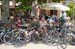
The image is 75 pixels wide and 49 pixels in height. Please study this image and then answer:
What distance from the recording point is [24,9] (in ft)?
38.1

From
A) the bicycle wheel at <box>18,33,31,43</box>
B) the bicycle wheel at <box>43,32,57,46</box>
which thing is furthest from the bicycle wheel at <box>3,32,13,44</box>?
the bicycle wheel at <box>43,32,57,46</box>

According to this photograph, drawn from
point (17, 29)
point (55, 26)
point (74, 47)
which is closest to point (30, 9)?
point (55, 26)

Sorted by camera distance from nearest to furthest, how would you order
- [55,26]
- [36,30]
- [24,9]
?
[36,30]
[55,26]
[24,9]

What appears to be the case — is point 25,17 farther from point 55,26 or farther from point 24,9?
point 55,26

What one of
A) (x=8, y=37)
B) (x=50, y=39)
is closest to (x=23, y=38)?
(x=8, y=37)

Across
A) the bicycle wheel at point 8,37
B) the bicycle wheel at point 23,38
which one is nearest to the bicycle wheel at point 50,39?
the bicycle wheel at point 23,38

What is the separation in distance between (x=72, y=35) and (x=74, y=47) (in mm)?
659

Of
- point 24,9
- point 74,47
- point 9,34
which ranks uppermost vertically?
point 24,9

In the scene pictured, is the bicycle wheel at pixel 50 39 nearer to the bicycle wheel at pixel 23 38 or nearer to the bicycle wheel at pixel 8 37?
the bicycle wheel at pixel 23 38

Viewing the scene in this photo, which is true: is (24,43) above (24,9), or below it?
below

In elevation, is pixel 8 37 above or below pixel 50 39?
above

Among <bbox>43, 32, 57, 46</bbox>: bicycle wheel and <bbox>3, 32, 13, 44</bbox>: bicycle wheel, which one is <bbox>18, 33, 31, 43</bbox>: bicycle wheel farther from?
<bbox>43, 32, 57, 46</bbox>: bicycle wheel

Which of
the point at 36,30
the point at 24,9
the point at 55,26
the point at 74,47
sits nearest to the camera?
the point at 74,47

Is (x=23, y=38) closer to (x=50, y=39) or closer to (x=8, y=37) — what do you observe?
(x=8, y=37)
